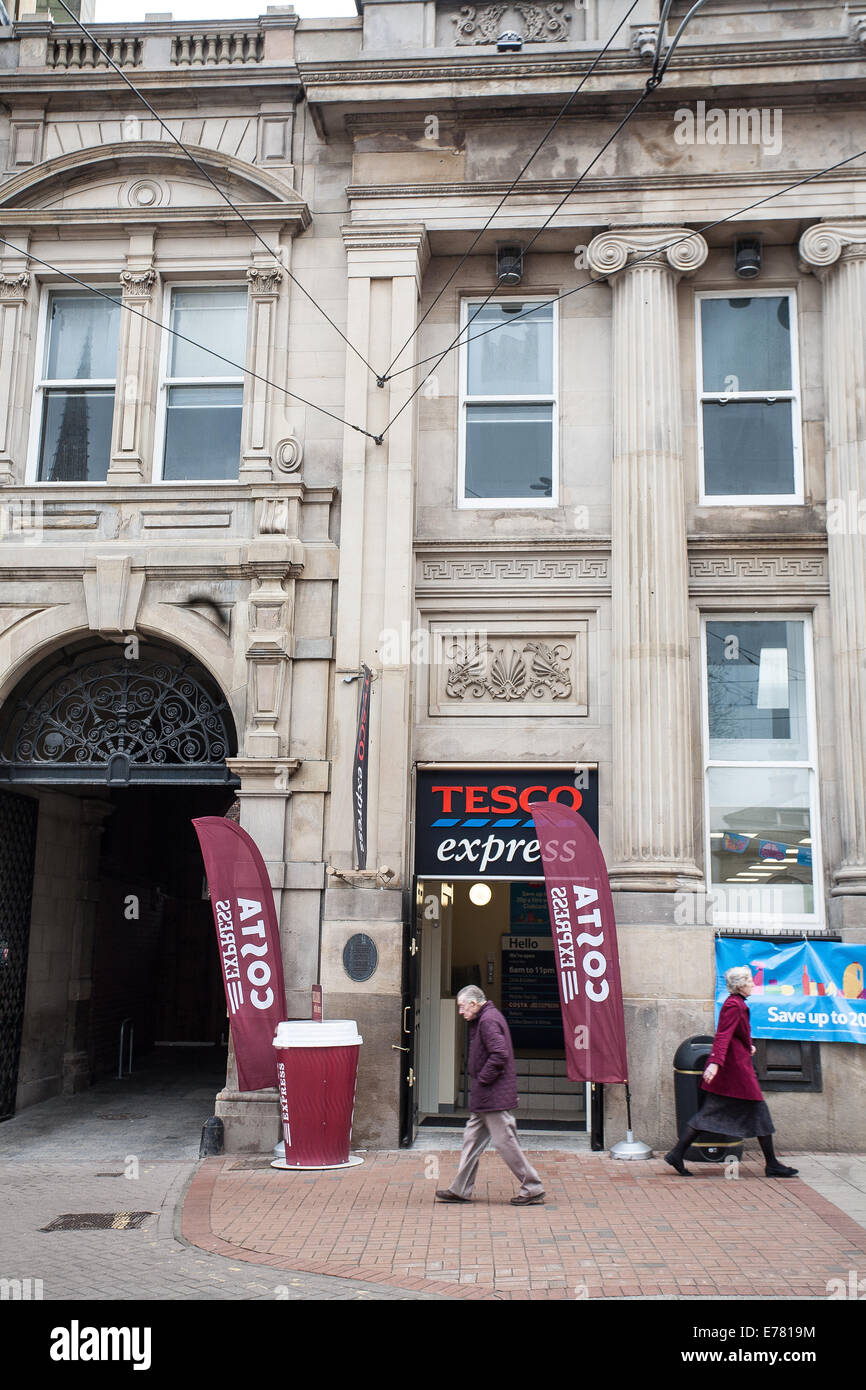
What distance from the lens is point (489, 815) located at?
12.8 meters

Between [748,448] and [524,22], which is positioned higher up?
[524,22]

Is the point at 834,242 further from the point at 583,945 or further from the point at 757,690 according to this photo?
the point at 583,945

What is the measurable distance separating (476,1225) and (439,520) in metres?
7.51

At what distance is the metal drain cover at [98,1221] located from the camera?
8945 millimetres

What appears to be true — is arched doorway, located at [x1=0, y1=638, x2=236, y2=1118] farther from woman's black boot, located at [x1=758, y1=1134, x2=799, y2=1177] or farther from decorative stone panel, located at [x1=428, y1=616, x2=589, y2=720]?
woman's black boot, located at [x1=758, y1=1134, x2=799, y2=1177]

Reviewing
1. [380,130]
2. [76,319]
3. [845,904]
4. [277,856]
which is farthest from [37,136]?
[845,904]

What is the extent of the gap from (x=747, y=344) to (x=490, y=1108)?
29.2 ft

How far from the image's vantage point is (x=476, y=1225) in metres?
8.62

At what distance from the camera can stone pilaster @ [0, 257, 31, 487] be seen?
547 inches

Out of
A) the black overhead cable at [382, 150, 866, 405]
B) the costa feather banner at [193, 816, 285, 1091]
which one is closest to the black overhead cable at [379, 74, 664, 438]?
the black overhead cable at [382, 150, 866, 405]

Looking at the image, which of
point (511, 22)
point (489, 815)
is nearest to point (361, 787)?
point (489, 815)

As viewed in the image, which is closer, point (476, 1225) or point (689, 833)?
point (476, 1225)
